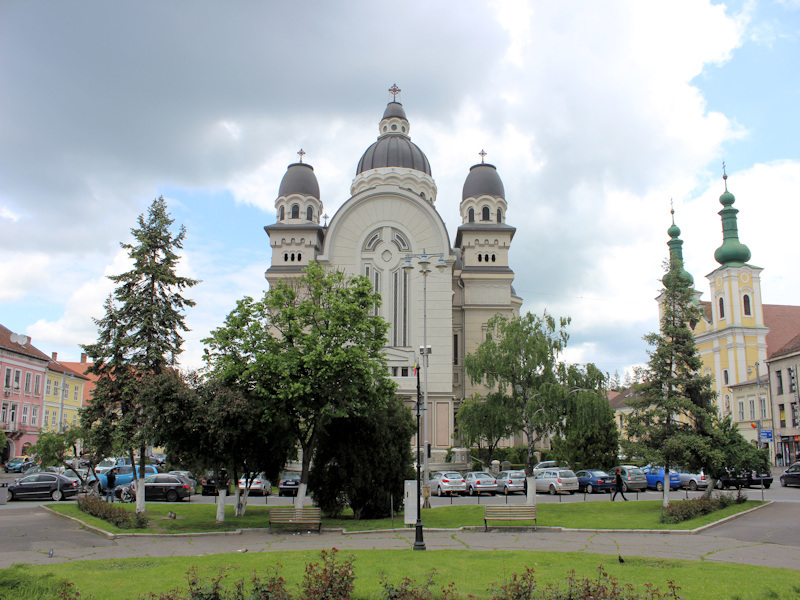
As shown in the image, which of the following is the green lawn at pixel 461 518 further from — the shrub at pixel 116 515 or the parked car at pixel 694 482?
the parked car at pixel 694 482

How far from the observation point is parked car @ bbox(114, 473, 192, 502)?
101ft

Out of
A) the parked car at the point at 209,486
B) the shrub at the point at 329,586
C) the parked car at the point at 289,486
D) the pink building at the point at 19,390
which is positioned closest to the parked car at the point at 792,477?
the parked car at the point at 289,486

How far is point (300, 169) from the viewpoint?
68188 millimetres

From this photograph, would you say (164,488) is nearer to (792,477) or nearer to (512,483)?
(512,483)

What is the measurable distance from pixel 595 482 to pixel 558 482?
197 centimetres

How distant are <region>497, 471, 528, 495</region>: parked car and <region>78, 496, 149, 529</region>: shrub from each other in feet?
62.7

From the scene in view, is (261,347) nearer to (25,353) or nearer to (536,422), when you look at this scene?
(536,422)

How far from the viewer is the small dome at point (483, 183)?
66312 mm

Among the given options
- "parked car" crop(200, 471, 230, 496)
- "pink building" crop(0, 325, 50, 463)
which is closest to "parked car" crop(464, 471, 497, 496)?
"parked car" crop(200, 471, 230, 496)

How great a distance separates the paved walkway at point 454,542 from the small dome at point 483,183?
49657 millimetres

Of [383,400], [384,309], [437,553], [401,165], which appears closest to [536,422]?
[383,400]

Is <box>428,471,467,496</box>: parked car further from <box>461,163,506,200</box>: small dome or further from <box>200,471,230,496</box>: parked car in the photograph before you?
<box>461,163,506,200</box>: small dome

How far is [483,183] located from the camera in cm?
6669

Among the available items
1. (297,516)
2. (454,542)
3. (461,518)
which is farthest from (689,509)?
(297,516)
